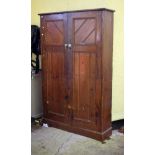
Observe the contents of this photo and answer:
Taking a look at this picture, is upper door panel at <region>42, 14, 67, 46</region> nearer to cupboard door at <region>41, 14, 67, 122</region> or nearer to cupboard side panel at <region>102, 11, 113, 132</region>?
cupboard door at <region>41, 14, 67, 122</region>

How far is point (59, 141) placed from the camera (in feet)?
11.6

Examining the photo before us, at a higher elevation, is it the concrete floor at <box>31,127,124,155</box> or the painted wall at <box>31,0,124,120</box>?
the painted wall at <box>31,0,124,120</box>

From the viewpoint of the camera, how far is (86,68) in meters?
3.55

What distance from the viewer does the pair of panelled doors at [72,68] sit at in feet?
11.4

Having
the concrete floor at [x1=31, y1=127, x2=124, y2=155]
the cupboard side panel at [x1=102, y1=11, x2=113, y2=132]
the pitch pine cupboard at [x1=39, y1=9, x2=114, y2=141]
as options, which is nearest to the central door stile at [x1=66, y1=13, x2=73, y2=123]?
the pitch pine cupboard at [x1=39, y1=9, x2=114, y2=141]

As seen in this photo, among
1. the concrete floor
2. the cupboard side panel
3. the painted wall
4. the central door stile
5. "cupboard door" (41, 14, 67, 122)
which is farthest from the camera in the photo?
the painted wall

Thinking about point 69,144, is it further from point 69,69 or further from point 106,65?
point 106,65

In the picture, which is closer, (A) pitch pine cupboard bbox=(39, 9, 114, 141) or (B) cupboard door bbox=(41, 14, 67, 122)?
(A) pitch pine cupboard bbox=(39, 9, 114, 141)

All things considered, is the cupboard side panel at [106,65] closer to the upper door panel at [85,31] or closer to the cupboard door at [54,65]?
the upper door panel at [85,31]

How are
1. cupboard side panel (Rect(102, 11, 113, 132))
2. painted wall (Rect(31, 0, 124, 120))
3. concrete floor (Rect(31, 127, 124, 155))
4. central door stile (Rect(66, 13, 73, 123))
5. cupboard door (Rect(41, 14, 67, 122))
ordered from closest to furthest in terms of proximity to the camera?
concrete floor (Rect(31, 127, 124, 155)) → cupboard side panel (Rect(102, 11, 113, 132)) → central door stile (Rect(66, 13, 73, 123)) → cupboard door (Rect(41, 14, 67, 122)) → painted wall (Rect(31, 0, 124, 120))

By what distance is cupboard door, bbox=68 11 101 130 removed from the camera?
3.42 meters

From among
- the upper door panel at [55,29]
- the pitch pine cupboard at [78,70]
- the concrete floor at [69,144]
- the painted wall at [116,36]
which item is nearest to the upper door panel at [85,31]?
the pitch pine cupboard at [78,70]

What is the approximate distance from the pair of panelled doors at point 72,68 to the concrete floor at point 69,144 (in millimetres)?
207

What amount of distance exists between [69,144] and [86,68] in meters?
1.04
